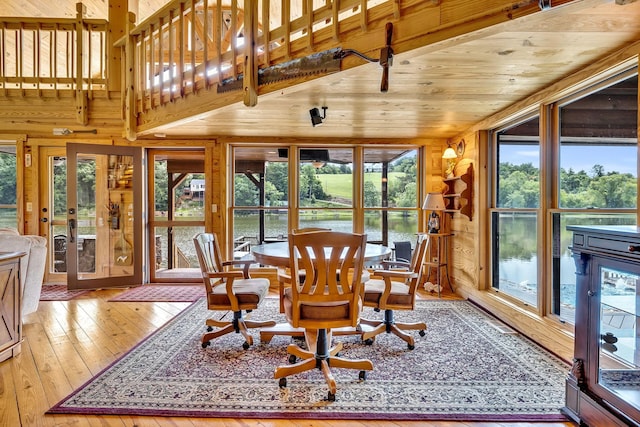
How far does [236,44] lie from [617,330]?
2899mm

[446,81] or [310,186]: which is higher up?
[446,81]

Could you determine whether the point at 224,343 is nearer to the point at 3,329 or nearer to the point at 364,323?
the point at 364,323

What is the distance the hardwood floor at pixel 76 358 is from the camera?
5.84 ft

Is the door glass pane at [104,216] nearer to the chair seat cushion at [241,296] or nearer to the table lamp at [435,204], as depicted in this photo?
the chair seat cushion at [241,296]

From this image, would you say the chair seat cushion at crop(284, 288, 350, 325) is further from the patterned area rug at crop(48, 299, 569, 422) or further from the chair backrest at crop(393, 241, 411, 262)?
the chair backrest at crop(393, 241, 411, 262)

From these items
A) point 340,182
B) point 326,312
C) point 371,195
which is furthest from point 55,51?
point 371,195

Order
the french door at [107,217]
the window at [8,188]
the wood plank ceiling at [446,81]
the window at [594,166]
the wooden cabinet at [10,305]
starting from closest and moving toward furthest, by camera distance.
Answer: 1. the wood plank ceiling at [446,81]
2. the window at [594,166]
3. the wooden cabinet at [10,305]
4. the french door at [107,217]
5. the window at [8,188]

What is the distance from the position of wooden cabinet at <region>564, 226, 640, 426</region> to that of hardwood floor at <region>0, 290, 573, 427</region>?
24 cm

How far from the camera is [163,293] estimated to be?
14.4ft

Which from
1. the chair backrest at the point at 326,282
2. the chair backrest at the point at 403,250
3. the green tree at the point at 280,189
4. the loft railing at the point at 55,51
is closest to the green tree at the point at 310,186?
the green tree at the point at 280,189

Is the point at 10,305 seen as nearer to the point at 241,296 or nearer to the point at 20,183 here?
the point at 241,296

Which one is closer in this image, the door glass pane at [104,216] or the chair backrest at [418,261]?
the chair backrest at [418,261]

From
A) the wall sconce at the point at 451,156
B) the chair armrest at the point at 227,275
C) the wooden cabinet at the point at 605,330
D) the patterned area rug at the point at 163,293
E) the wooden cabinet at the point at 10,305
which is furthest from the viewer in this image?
the wall sconce at the point at 451,156

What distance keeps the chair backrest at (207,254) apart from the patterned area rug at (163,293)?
1.29m
